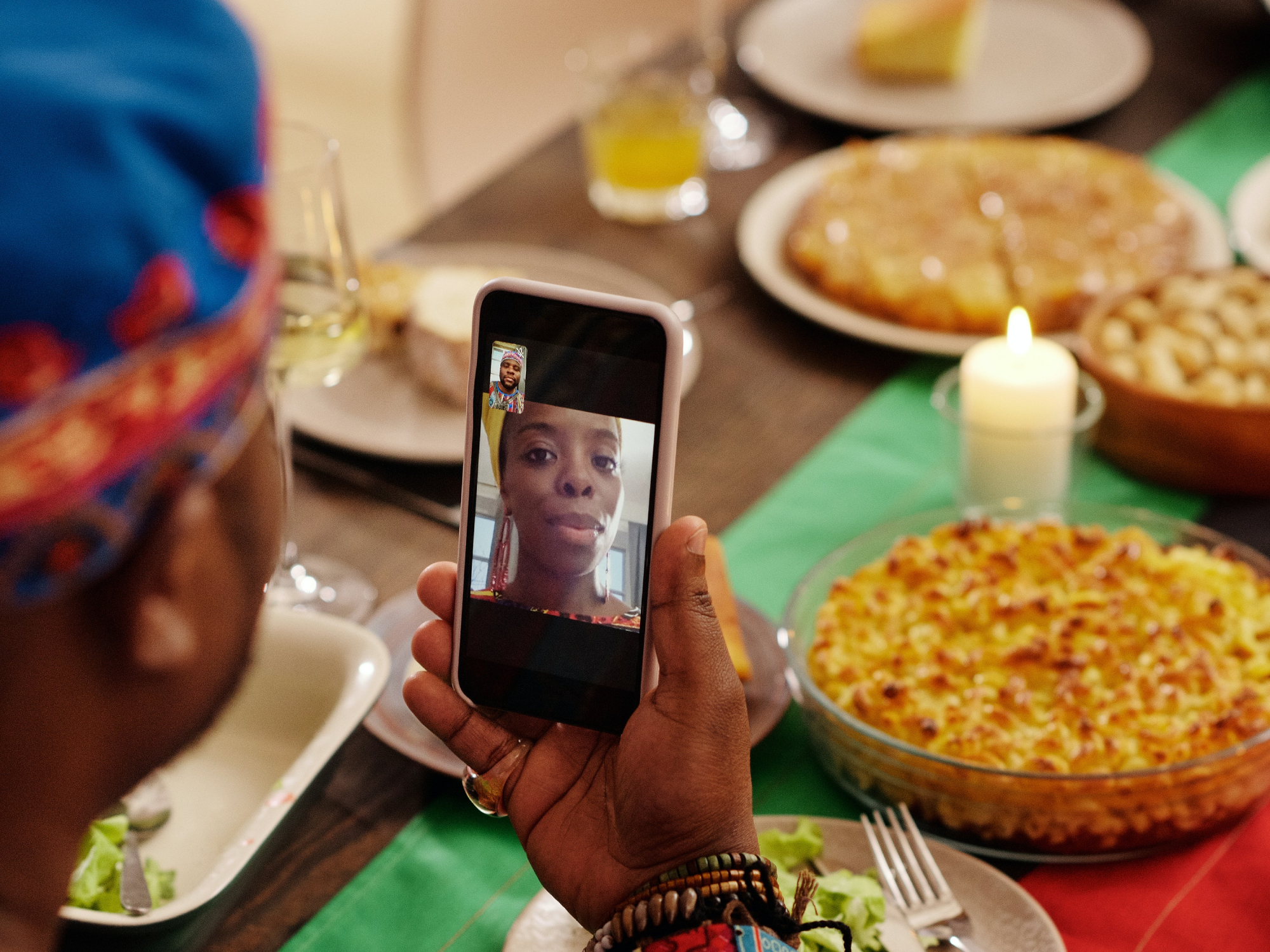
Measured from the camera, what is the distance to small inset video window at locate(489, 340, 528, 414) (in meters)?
0.82

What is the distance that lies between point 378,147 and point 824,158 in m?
2.70

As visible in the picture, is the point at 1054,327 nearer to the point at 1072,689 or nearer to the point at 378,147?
the point at 1072,689

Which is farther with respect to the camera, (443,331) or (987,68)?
(987,68)

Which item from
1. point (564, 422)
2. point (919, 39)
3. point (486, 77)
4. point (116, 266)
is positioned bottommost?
point (486, 77)

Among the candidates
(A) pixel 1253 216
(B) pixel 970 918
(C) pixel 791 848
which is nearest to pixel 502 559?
(C) pixel 791 848

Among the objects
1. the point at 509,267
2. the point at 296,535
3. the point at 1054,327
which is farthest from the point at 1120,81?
the point at 296,535

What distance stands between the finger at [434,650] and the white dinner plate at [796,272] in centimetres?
88

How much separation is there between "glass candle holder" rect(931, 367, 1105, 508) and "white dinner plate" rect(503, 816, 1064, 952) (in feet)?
1.56

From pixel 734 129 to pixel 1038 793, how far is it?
56.8 inches

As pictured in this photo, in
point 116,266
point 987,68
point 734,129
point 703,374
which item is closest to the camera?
point 116,266

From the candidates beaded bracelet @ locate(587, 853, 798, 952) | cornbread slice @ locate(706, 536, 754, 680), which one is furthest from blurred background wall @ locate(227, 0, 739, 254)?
beaded bracelet @ locate(587, 853, 798, 952)

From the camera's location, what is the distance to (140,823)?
0.97 m

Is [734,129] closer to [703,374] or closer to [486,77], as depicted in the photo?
[703,374]

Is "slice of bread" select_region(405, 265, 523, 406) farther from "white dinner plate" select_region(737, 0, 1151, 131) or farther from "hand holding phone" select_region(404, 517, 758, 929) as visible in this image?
"white dinner plate" select_region(737, 0, 1151, 131)
